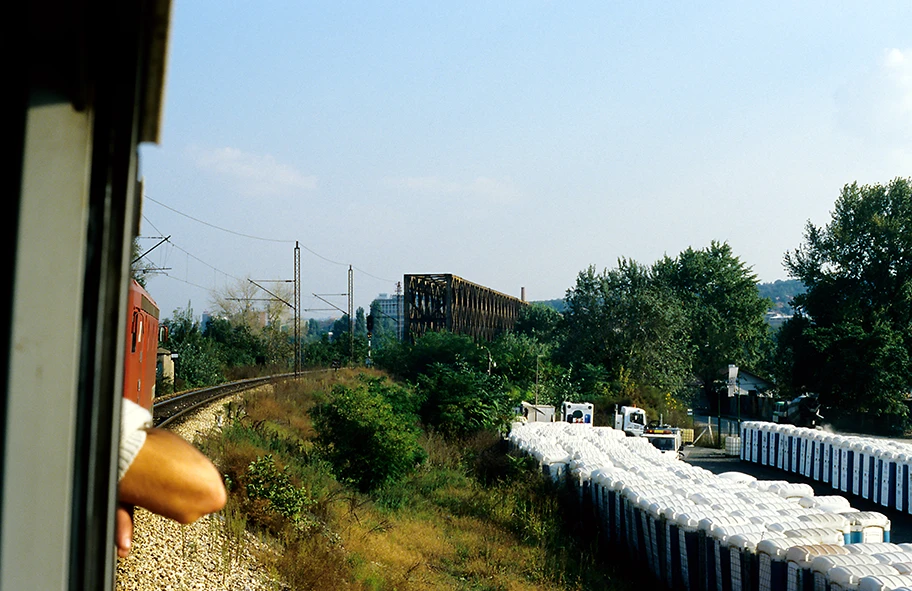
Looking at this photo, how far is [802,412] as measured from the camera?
1484 inches

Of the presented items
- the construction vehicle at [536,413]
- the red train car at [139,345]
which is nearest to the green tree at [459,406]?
the construction vehicle at [536,413]

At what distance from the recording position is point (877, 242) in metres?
39.7

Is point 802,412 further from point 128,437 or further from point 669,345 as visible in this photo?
point 128,437

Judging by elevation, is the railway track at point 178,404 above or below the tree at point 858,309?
below

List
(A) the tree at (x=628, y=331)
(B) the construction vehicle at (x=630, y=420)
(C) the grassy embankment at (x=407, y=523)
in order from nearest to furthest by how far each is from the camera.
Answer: (C) the grassy embankment at (x=407, y=523) → (B) the construction vehicle at (x=630, y=420) → (A) the tree at (x=628, y=331)

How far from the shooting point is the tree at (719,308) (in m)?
56.3

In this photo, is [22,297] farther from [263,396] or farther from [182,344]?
[182,344]

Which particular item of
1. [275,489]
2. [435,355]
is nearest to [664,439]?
[435,355]

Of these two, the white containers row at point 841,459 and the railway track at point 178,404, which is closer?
the white containers row at point 841,459

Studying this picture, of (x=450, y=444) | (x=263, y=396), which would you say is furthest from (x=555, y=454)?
(x=263, y=396)

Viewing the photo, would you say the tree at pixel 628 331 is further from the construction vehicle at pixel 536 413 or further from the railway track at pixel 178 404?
the railway track at pixel 178 404

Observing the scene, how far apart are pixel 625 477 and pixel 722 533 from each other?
4.07 metres

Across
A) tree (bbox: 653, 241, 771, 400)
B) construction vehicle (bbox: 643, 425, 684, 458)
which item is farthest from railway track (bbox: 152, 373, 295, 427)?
tree (bbox: 653, 241, 771, 400)

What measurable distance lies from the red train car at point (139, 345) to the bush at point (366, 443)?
4.21 m
